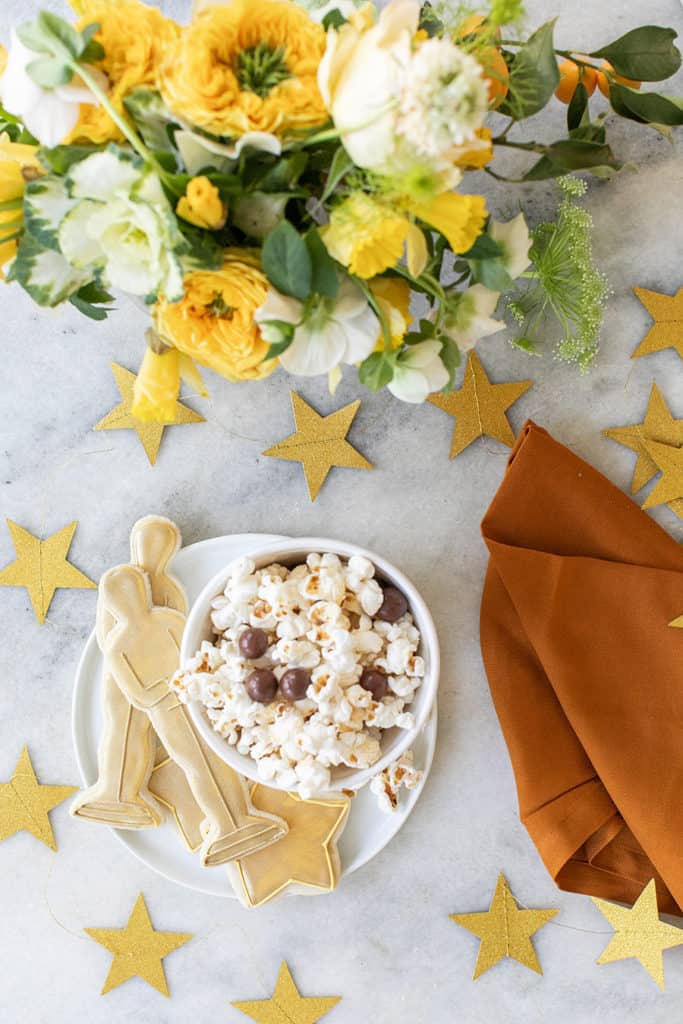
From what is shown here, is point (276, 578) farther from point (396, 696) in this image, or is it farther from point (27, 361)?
point (27, 361)

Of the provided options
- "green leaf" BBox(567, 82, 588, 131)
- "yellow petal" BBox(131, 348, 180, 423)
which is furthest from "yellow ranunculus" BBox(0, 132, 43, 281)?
"green leaf" BBox(567, 82, 588, 131)

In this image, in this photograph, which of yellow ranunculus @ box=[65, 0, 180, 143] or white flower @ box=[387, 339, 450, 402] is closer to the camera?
yellow ranunculus @ box=[65, 0, 180, 143]

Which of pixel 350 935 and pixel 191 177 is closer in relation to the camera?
pixel 191 177

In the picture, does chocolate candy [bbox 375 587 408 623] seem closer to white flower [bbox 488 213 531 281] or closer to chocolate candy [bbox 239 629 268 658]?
chocolate candy [bbox 239 629 268 658]

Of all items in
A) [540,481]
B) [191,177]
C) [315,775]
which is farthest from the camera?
[540,481]

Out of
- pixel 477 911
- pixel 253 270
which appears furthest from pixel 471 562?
pixel 253 270

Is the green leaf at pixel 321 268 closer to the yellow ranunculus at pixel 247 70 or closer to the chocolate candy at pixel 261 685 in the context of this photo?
the yellow ranunculus at pixel 247 70

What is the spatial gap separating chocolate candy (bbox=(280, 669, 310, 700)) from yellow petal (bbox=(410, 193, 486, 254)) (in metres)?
0.40

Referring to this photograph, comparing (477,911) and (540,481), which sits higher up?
(540,481)

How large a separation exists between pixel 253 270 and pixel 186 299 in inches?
1.8

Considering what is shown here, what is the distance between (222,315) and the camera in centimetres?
58

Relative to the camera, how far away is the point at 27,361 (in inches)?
38.8

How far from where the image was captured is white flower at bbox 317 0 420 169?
489 millimetres

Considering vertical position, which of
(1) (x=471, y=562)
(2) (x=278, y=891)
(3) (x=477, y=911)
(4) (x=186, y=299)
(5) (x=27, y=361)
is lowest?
(3) (x=477, y=911)
